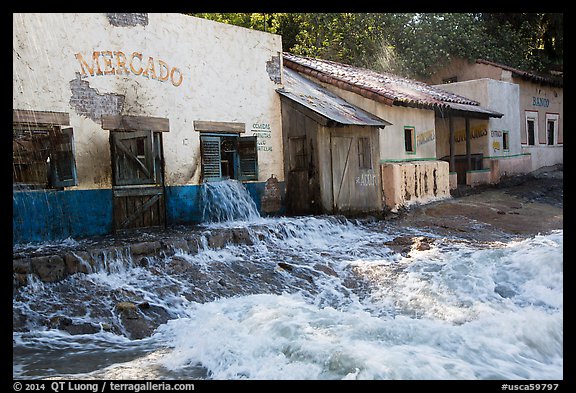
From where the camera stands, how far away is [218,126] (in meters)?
12.1

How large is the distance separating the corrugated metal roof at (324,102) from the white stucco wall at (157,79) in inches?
28.7

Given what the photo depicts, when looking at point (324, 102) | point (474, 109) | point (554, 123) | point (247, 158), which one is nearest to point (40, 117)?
point (247, 158)

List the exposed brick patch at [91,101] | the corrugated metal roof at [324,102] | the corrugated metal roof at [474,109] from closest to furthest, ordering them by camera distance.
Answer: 1. the exposed brick patch at [91,101]
2. the corrugated metal roof at [324,102]
3. the corrugated metal roof at [474,109]

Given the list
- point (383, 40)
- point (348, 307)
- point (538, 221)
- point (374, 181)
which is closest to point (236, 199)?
point (374, 181)

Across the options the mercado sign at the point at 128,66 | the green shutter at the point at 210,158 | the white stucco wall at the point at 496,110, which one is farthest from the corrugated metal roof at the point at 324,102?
the white stucco wall at the point at 496,110

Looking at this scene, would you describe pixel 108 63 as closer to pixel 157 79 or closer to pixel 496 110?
pixel 157 79

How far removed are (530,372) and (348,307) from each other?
2.82m

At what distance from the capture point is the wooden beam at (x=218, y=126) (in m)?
11.7

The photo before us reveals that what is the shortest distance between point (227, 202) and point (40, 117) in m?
4.30

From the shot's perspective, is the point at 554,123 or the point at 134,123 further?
the point at 554,123

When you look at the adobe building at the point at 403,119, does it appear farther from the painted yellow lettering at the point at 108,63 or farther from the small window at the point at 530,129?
the painted yellow lettering at the point at 108,63

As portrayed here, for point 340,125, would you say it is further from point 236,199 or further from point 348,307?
point 348,307

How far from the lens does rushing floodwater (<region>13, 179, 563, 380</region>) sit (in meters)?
5.19

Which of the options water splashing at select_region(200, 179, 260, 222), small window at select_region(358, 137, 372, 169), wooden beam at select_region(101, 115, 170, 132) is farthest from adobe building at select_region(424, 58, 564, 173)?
wooden beam at select_region(101, 115, 170, 132)
